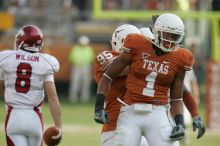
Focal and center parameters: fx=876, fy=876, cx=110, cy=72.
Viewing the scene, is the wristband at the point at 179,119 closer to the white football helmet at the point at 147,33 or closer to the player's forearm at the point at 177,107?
the player's forearm at the point at 177,107

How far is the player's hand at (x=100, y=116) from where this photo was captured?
23.0ft

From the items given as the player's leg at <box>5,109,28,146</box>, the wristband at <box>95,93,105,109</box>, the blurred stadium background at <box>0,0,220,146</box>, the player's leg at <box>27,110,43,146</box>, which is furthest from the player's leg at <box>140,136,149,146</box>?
the blurred stadium background at <box>0,0,220,146</box>

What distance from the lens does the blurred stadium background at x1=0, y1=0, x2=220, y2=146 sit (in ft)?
51.8

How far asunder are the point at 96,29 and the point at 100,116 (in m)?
16.9

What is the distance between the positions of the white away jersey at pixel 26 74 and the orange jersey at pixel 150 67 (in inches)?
29.4

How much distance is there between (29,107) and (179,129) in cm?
131

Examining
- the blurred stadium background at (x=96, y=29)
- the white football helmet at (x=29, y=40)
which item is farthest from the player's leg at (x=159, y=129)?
the blurred stadium background at (x=96, y=29)

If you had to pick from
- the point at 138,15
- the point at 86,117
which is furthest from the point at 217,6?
the point at 86,117

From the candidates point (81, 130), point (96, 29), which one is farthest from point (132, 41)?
point (96, 29)

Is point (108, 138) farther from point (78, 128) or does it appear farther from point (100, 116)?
point (78, 128)

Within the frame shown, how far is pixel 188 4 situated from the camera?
16344 mm

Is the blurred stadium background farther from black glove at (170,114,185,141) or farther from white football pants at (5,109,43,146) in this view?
black glove at (170,114,185,141)

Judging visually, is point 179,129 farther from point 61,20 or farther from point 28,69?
point 61,20

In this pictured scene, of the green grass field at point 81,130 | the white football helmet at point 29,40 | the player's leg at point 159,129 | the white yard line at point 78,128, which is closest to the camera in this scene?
the player's leg at point 159,129
